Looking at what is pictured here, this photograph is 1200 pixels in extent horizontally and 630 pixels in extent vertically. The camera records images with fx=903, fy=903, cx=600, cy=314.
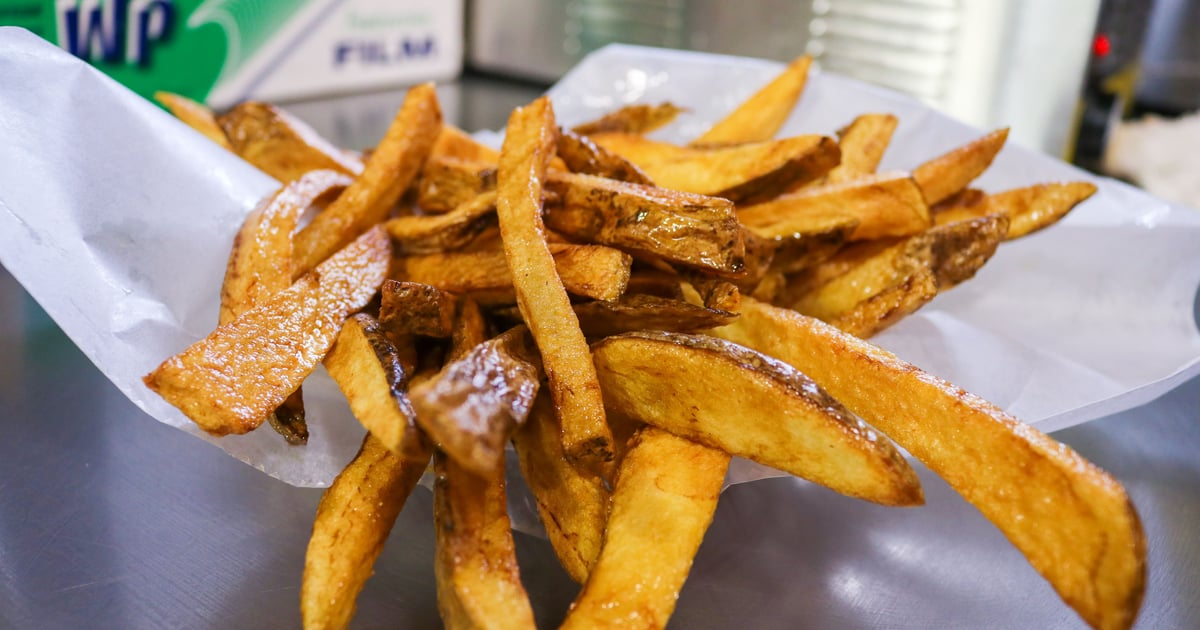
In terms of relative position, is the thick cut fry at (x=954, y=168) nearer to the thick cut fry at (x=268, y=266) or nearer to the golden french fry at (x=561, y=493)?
the golden french fry at (x=561, y=493)

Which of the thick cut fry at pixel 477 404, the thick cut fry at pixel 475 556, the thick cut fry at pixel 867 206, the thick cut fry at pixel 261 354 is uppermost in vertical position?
the thick cut fry at pixel 867 206

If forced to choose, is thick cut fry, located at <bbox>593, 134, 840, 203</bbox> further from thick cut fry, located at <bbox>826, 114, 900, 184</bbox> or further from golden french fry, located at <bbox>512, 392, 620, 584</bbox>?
golden french fry, located at <bbox>512, 392, 620, 584</bbox>

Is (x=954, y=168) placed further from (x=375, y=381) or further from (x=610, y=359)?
(x=375, y=381)

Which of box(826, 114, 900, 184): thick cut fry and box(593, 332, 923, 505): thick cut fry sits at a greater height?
box(826, 114, 900, 184): thick cut fry

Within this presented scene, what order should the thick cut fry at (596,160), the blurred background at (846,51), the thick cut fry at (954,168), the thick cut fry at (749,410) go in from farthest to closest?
the blurred background at (846,51) → the thick cut fry at (954,168) → the thick cut fry at (596,160) → the thick cut fry at (749,410)

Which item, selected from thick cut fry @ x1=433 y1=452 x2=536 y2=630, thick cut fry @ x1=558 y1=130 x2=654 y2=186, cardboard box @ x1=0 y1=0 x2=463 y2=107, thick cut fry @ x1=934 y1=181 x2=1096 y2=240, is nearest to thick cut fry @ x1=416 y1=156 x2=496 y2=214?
thick cut fry @ x1=558 y1=130 x2=654 y2=186

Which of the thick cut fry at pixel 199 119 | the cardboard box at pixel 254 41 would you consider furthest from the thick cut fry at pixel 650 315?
the cardboard box at pixel 254 41

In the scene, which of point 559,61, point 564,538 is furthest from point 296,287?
point 559,61
